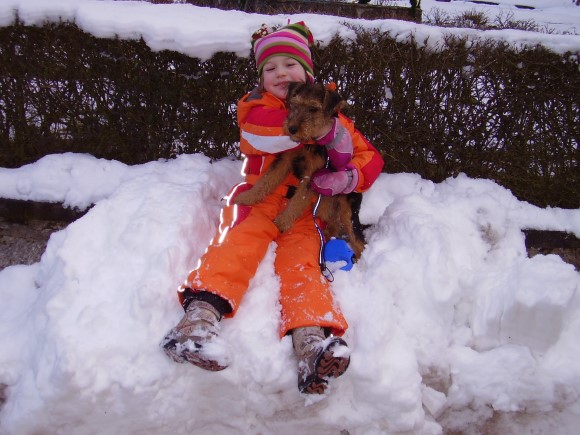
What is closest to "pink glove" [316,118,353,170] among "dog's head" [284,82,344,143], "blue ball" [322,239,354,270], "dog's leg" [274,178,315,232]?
"dog's head" [284,82,344,143]

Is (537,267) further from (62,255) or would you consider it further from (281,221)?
(62,255)

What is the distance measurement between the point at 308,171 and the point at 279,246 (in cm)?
53

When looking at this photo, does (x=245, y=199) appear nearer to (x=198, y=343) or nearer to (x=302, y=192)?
(x=302, y=192)

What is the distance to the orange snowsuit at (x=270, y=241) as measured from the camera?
8.60 ft

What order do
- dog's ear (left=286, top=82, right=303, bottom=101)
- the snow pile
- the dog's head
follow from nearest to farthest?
1. the snow pile
2. the dog's head
3. dog's ear (left=286, top=82, right=303, bottom=101)

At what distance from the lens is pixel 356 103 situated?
12.0 feet

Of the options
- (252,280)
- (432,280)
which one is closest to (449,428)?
(432,280)

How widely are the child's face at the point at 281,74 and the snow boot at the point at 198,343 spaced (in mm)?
1547

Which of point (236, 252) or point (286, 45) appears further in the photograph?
point (286, 45)

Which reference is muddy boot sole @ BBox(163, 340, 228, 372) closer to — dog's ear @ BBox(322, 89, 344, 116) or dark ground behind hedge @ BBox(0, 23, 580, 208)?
dog's ear @ BBox(322, 89, 344, 116)

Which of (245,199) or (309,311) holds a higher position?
(245,199)

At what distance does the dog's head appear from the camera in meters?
2.75

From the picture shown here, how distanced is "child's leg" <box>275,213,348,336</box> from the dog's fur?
0.39 feet

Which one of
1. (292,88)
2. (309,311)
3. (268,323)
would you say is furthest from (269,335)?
(292,88)
